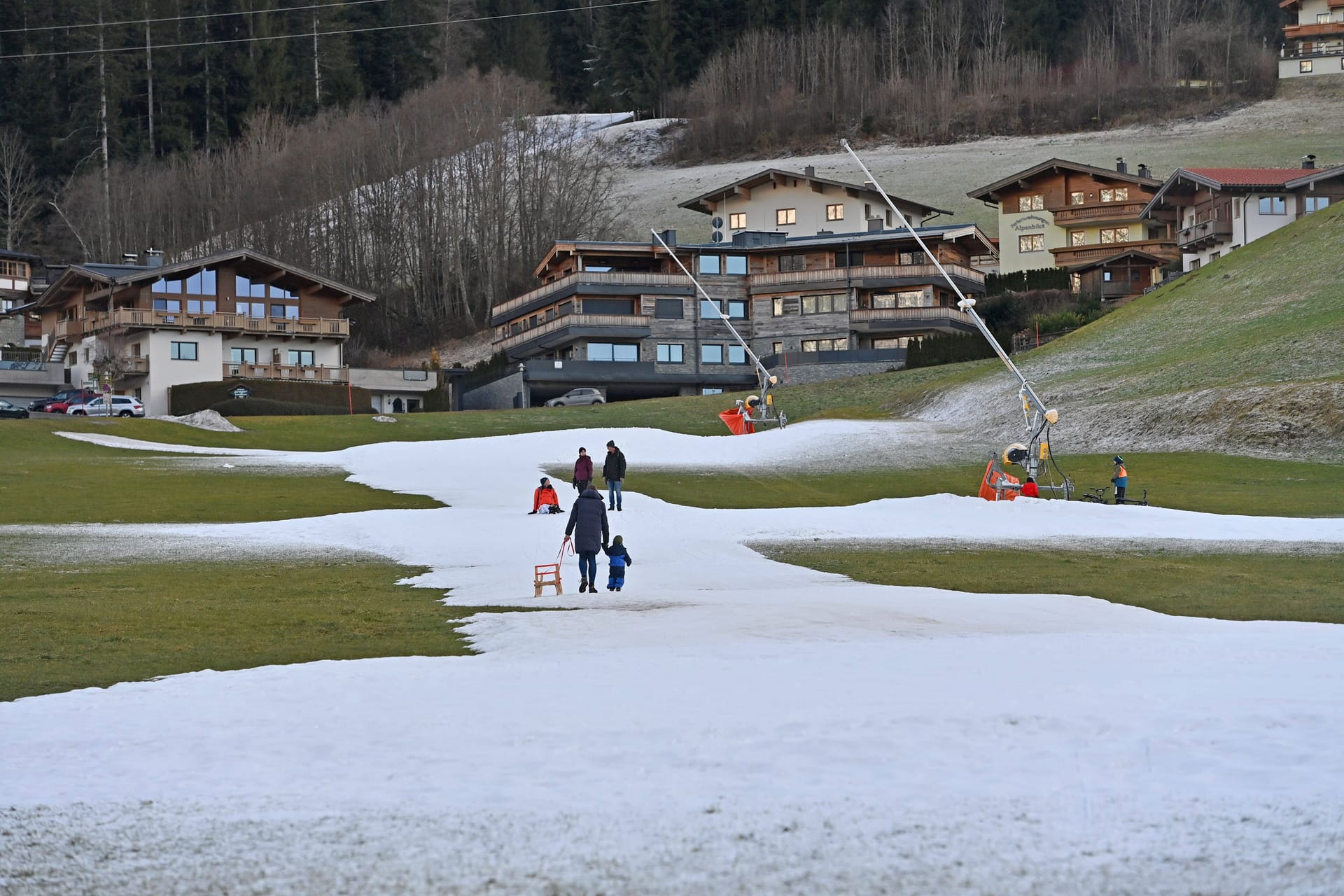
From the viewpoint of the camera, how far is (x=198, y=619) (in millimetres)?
21109

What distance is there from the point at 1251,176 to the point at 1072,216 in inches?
963

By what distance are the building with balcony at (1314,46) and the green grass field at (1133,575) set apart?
560 feet

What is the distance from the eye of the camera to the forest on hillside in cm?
13950

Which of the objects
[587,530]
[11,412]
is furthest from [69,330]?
[587,530]

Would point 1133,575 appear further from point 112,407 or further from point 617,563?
point 112,407

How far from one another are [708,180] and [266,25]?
5641cm

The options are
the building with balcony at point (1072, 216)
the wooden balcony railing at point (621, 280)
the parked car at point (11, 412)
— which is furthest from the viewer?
the building with balcony at point (1072, 216)

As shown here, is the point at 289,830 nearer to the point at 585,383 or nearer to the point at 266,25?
the point at 585,383

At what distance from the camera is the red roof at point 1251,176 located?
97.6 meters

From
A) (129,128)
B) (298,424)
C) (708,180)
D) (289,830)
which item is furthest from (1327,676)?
(129,128)

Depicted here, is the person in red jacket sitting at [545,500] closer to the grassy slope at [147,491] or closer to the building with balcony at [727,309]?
the grassy slope at [147,491]

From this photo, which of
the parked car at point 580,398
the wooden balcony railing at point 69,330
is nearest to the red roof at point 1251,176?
the parked car at point 580,398

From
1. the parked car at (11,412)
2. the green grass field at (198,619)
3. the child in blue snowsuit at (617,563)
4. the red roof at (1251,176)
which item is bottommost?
the green grass field at (198,619)

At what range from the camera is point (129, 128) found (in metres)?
166
